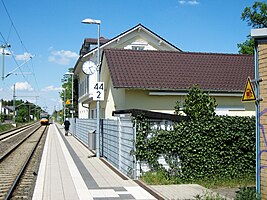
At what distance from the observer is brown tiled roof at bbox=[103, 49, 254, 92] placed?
840 inches

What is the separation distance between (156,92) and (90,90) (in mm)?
13659

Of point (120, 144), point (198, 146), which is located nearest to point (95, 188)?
point (198, 146)

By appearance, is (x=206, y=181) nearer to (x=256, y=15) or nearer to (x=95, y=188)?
(x=95, y=188)

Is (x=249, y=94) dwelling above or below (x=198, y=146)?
above

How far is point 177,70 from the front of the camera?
2305 cm

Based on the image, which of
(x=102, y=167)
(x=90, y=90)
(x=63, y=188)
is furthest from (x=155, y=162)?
(x=90, y=90)

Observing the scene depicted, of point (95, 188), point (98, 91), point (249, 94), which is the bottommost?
point (95, 188)

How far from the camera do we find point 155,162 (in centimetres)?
1156

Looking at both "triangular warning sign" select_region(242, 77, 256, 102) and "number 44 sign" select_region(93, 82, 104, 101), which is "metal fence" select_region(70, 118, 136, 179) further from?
"triangular warning sign" select_region(242, 77, 256, 102)

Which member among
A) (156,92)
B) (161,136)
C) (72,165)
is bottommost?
(72,165)

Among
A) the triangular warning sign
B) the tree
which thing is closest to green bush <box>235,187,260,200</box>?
the triangular warning sign

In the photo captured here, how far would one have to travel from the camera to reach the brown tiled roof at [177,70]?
21344 mm

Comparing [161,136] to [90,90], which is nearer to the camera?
[161,136]

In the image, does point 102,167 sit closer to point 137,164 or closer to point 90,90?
point 137,164
